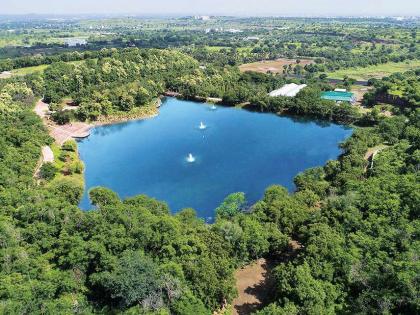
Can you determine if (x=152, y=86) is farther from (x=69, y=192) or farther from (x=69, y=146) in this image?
(x=69, y=192)

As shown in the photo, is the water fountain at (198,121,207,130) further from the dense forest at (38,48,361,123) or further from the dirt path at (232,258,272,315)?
the dirt path at (232,258,272,315)

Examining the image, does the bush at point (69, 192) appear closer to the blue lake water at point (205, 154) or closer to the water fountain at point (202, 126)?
the blue lake water at point (205, 154)

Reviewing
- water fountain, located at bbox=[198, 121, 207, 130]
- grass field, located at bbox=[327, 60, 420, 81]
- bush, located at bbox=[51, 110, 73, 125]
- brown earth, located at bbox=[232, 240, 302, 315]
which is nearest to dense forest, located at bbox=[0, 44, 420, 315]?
brown earth, located at bbox=[232, 240, 302, 315]

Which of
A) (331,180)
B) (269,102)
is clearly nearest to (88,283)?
(331,180)

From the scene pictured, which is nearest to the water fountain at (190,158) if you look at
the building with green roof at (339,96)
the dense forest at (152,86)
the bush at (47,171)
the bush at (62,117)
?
the bush at (47,171)

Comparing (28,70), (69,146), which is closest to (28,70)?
(28,70)

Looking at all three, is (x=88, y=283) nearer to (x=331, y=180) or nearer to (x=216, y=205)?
(x=216, y=205)
